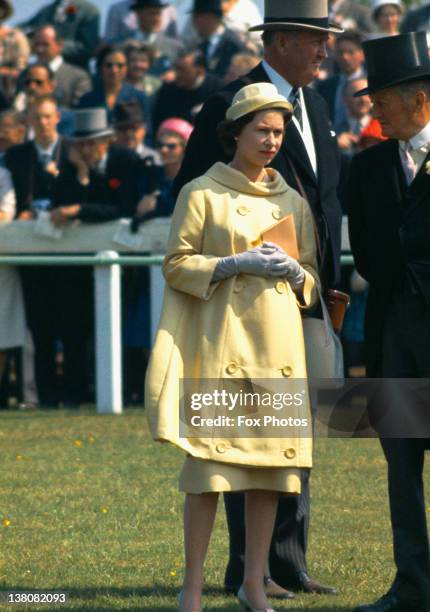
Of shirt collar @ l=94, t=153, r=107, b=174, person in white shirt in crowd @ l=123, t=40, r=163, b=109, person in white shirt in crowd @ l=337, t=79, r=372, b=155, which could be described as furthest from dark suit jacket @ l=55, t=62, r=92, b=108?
person in white shirt in crowd @ l=337, t=79, r=372, b=155

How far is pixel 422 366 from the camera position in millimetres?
6324

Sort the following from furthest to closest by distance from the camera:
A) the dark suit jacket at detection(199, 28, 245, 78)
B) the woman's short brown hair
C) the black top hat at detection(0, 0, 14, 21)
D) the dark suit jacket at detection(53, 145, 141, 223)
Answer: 1. the black top hat at detection(0, 0, 14, 21)
2. the dark suit jacket at detection(199, 28, 245, 78)
3. the dark suit jacket at detection(53, 145, 141, 223)
4. the woman's short brown hair

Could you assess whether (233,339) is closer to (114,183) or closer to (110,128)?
(114,183)

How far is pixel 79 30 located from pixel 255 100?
1273 centimetres

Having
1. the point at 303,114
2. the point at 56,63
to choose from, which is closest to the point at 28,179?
the point at 56,63

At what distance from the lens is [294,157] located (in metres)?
6.85

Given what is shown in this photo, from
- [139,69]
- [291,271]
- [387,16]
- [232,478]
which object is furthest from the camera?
[139,69]

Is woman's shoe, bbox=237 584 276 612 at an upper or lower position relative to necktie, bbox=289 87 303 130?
lower

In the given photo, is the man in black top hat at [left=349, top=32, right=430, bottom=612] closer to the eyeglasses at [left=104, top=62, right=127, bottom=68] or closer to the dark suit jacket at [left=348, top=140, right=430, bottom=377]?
the dark suit jacket at [left=348, top=140, right=430, bottom=377]

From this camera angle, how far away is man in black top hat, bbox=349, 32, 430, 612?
20.7ft

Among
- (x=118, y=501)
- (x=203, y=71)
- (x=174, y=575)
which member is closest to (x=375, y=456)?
(x=118, y=501)

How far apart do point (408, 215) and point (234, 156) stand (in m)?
0.73

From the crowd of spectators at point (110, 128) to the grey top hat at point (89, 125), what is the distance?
12 mm

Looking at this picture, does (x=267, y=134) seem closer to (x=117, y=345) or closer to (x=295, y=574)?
(x=295, y=574)
